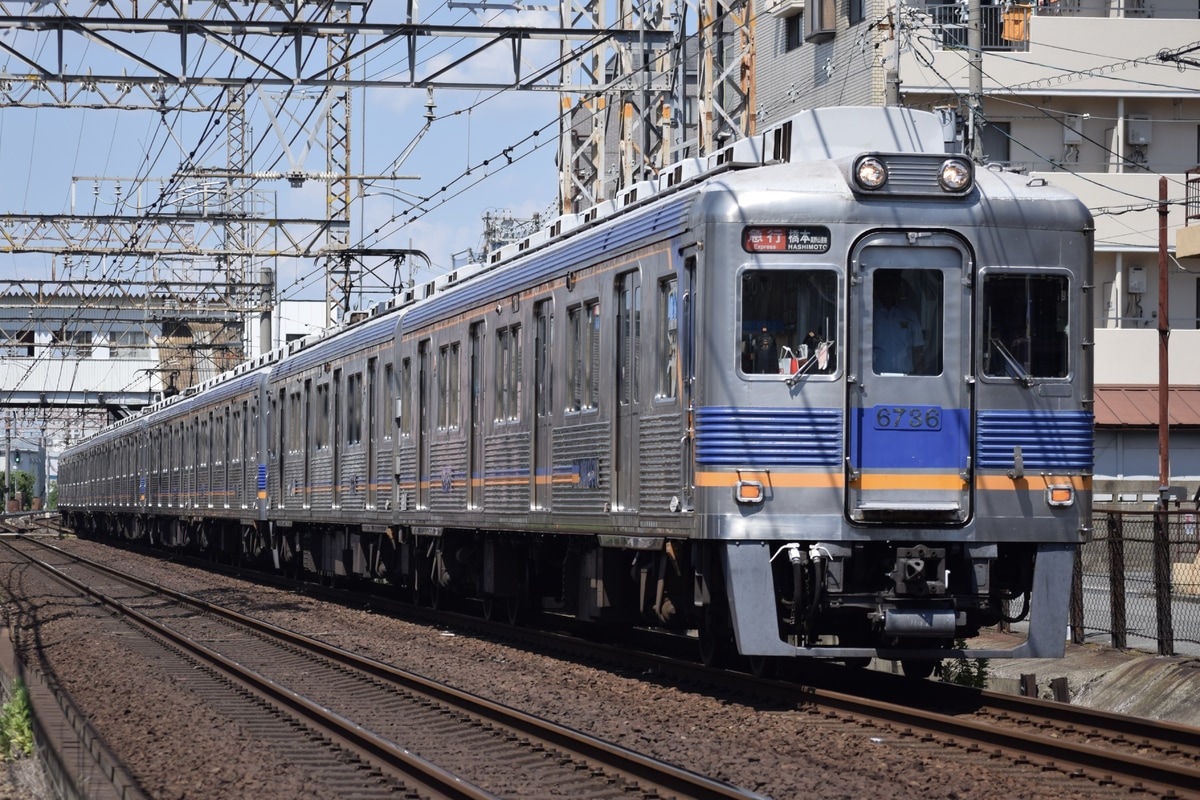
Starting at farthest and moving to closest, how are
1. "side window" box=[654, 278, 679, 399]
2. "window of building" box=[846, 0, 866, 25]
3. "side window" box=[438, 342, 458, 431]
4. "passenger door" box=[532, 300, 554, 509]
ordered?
1. "window of building" box=[846, 0, 866, 25]
2. "side window" box=[438, 342, 458, 431]
3. "passenger door" box=[532, 300, 554, 509]
4. "side window" box=[654, 278, 679, 399]

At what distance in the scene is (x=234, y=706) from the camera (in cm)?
1166

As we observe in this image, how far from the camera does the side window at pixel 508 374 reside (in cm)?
1497

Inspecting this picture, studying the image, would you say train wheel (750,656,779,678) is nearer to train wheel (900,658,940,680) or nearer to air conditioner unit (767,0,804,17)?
train wheel (900,658,940,680)

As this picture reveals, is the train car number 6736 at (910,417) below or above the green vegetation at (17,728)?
above

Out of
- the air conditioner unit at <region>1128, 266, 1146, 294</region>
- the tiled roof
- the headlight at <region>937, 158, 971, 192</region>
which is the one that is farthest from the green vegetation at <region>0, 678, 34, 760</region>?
the air conditioner unit at <region>1128, 266, 1146, 294</region>

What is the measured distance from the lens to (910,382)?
10586 mm

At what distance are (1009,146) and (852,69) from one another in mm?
4175

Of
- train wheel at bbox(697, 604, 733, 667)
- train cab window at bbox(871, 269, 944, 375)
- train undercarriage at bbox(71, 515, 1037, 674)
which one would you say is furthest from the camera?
train wheel at bbox(697, 604, 733, 667)

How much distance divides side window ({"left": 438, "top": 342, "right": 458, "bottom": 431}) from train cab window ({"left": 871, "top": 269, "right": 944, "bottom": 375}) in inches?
279

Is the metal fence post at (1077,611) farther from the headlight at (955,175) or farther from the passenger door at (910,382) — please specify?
the headlight at (955,175)

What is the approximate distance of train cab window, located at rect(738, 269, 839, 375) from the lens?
34.7ft

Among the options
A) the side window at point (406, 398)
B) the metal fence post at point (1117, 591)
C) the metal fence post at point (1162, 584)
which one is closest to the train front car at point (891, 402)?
the metal fence post at point (1162, 584)

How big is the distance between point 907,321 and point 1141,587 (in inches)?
157

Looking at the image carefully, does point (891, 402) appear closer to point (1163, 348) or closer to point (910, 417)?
point (910, 417)
